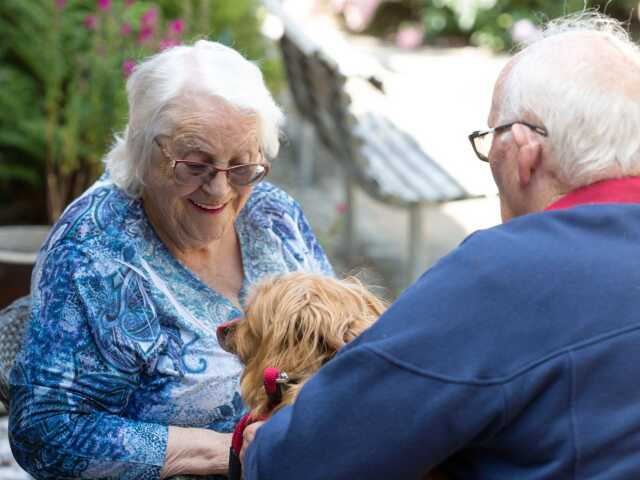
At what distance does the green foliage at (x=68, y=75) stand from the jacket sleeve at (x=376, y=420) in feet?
10.9

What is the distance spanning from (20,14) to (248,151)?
13.0 feet

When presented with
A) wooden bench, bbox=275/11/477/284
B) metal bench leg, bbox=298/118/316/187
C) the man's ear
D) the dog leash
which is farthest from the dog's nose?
metal bench leg, bbox=298/118/316/187

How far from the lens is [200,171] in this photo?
108 inches

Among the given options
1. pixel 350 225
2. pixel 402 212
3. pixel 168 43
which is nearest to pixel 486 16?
pixel 402 212

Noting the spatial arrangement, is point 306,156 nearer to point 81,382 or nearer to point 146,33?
point 146,33

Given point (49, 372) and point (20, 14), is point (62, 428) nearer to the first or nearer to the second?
point (49, 372)

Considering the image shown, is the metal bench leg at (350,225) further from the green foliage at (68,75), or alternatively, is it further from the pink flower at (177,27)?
the pink flower at (177,27)

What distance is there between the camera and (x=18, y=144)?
6.21 m

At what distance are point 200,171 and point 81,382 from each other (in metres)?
0.61

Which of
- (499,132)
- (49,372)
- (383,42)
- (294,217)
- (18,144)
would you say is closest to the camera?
(499,132)

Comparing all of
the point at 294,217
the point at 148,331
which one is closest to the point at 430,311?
the point at 148,331

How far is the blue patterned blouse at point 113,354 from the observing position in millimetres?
2541

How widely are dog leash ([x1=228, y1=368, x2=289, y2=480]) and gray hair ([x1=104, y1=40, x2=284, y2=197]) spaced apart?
87 centimetres

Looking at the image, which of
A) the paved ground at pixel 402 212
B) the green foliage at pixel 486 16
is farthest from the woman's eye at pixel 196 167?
the green foliage at pixel 486 16
